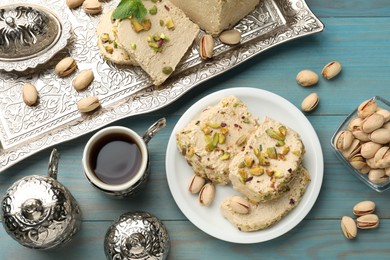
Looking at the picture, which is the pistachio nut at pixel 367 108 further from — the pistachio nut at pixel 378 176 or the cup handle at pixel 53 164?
the cup handle at pixel 53 164

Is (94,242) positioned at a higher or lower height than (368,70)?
lower

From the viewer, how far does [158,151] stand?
171cm

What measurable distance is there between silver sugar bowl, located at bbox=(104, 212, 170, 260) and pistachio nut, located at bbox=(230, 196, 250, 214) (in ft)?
0.61

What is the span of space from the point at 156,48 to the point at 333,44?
1.64ft

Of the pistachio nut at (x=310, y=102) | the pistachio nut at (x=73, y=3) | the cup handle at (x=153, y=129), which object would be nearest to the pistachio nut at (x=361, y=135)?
the pistachio nut at (x=310, y=102)

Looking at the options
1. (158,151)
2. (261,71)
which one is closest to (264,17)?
(261,71)

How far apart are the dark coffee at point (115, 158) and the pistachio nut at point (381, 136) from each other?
1.94ft

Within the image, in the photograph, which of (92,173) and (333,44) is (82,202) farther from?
(333,44)

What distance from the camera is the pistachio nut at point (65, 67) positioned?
1.69 metres

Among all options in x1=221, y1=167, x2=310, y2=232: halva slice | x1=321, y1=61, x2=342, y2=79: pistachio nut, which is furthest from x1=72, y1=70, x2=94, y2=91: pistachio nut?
x1=321, y1=61, x2=342, y2=79: pistachio nut

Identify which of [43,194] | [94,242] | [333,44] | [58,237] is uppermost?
[333,44]

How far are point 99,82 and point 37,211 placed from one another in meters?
0.40

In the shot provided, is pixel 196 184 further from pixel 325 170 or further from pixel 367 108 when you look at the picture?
pixel 367 108

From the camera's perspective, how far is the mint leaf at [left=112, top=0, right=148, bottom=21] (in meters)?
1.62
